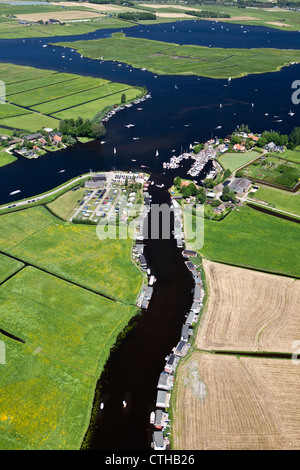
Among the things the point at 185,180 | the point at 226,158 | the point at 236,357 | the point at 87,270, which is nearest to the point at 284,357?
the point at 236,357

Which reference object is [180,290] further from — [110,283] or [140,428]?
[140,428]

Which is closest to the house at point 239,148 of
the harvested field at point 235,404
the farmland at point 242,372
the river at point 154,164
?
the river at point 154,164

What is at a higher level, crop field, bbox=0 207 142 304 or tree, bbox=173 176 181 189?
tree, bbox=173 176 181 189

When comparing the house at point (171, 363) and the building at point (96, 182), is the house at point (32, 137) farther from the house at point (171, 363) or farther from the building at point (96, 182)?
the house at point (171, 363)

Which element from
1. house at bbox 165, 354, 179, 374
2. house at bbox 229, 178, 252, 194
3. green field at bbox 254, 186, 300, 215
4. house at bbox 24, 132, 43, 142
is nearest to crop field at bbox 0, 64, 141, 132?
house at bbox 24, 132, 43, 142

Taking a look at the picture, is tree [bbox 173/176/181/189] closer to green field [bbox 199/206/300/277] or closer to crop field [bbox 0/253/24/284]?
green field [bbox 199/206/300/277]

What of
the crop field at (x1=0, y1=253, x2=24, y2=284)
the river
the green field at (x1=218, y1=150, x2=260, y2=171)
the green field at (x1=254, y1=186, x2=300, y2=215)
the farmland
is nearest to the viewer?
the farmland
